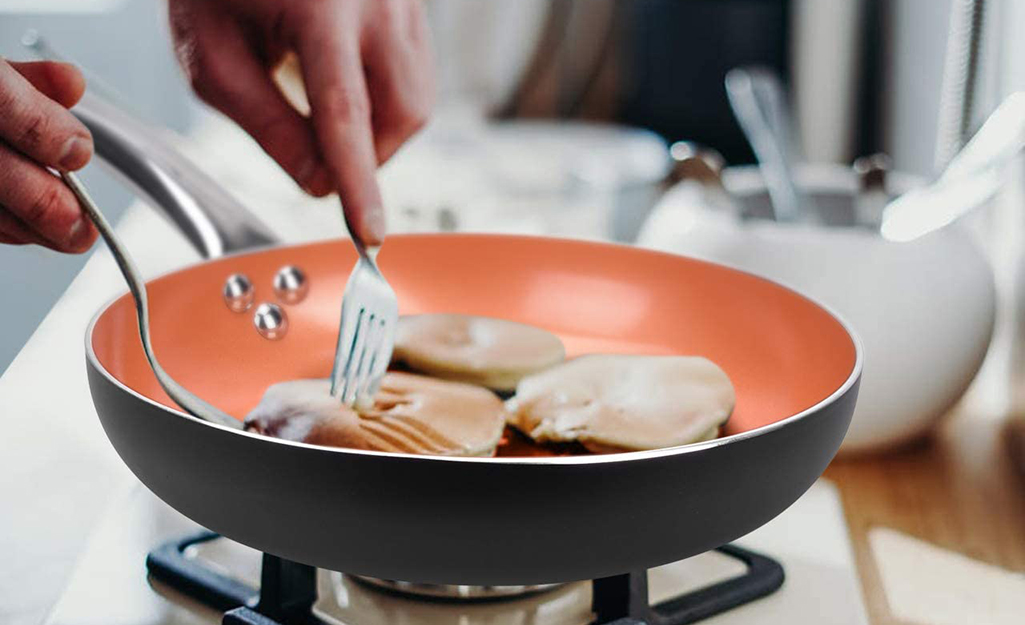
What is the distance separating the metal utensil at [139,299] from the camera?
45 centimetres

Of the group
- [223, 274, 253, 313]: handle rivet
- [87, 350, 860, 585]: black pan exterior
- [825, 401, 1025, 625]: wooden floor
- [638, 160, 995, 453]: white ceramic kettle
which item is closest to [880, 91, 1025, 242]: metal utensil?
[638, 160, 995, 453]: white ceramic kettle

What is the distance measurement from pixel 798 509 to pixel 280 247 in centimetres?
34

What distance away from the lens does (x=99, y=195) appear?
95cm

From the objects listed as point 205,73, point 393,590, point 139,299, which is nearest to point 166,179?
point 205,73

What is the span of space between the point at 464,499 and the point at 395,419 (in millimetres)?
147

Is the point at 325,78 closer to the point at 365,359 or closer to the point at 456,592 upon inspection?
the point at 365,359

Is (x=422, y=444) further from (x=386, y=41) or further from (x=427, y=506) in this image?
(x=386, y=41)

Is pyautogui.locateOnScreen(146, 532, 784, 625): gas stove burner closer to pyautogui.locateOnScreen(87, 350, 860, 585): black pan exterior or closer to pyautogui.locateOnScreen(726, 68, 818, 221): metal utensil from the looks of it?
pyautogui.locateOnScreen(87, 350, 860, 585): black pan exterior

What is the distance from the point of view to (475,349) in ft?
1.88

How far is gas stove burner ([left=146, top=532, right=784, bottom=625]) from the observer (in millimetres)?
438

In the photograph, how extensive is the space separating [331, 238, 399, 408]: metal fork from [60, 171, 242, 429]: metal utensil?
0.18 ft

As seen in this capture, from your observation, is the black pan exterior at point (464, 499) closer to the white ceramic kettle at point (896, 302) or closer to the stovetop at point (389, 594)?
the stovetop at point (389, 594)

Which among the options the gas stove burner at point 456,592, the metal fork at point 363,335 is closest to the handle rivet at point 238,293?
the metal fork at point 363,335

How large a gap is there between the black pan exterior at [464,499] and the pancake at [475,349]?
0.21 metres
